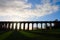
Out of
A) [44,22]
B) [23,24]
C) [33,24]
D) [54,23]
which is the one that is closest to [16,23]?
[23,24]

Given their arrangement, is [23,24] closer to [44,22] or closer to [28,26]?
[28,26]

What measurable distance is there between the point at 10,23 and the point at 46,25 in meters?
21.7

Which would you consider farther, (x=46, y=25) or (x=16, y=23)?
(x=16, y=23)

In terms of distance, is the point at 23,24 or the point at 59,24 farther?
the point at 23,24

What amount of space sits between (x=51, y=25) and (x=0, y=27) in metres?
30.3

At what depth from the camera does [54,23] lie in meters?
71.0

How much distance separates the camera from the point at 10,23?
8125 centimetres

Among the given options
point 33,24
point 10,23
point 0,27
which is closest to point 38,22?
point 33,24

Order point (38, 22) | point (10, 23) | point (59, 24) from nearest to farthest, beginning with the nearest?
point (59, 24), point (38, 22), point (10, 23)

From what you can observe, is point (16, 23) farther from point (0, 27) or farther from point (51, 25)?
point (51, 25)

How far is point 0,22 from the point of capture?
82.8 m

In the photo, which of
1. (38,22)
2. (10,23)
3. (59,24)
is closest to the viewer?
(59,24)

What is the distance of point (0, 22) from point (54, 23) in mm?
32132

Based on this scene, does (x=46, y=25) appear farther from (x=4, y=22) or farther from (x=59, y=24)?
(x=4, y=22)
